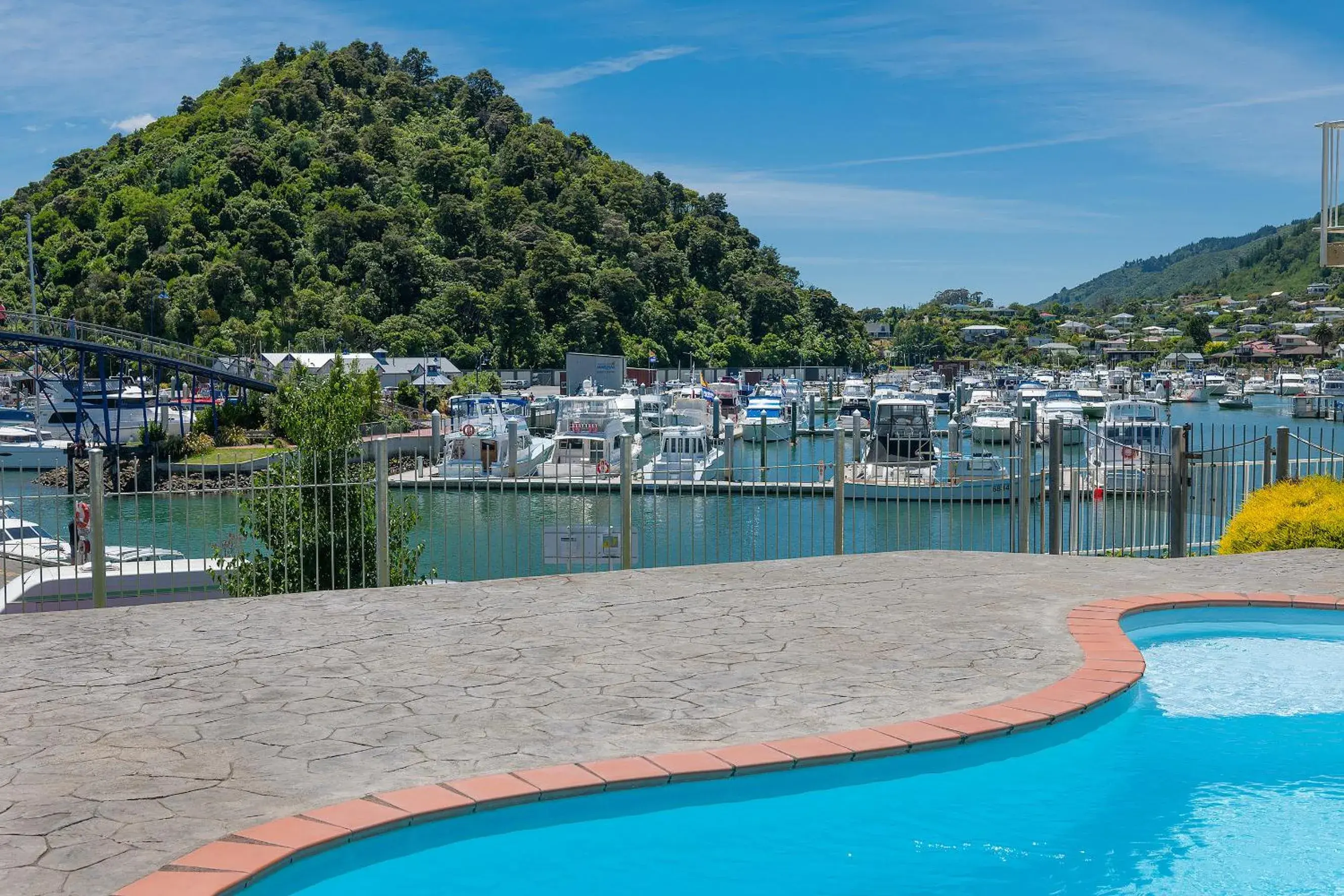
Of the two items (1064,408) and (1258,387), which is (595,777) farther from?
(1258,387)

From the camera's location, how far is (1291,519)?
38.4 ft

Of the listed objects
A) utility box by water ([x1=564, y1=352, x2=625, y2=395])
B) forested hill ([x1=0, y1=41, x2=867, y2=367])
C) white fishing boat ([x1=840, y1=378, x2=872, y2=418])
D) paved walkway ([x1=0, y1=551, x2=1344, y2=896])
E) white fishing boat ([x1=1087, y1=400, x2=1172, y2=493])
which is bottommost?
paved walkway ([x1=0, y1=551, x2=1344, y2=896])

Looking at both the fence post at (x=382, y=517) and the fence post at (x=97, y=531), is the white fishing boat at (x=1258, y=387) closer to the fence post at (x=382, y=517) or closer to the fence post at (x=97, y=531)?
the fence post at (x=382, y=517)

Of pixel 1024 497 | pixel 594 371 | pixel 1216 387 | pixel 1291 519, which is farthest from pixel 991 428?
pixel 1216 387

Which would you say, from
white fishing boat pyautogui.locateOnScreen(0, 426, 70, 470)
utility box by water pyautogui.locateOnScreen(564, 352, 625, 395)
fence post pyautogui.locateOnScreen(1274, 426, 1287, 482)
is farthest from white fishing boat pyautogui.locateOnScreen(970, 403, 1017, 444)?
white fishing boat pyautogui.locateOnScreen(0, 426, 70, 470)

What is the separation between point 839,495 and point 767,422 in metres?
42.9

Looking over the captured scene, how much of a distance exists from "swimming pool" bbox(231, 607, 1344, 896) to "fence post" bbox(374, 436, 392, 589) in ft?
17.1

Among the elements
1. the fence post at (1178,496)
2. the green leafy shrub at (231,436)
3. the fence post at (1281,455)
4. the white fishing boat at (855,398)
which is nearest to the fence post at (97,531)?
the fence post at (1178,496)

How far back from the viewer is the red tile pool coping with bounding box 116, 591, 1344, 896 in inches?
174

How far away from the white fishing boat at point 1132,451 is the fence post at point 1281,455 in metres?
1.12

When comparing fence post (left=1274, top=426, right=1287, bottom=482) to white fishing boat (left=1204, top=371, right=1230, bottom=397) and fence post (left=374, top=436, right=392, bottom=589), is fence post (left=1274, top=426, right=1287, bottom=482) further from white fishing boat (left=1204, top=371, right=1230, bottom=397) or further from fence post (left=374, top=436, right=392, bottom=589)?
white fishing boat (left=1204, top=371, right=1230, bottom=397)

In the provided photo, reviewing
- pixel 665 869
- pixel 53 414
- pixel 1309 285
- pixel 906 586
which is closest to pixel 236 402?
pixel 53 414

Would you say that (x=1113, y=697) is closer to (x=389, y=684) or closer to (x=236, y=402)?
(x=389, y=684)

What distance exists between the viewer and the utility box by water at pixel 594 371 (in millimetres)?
72438
